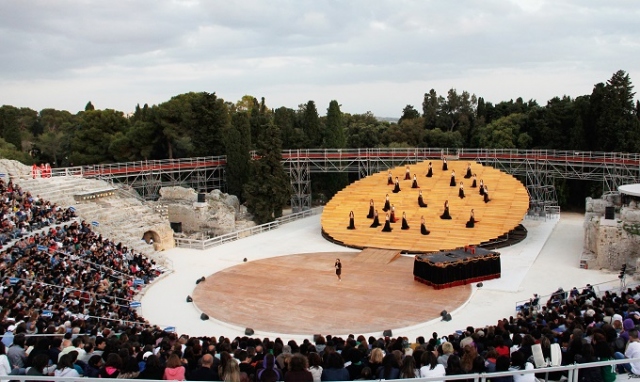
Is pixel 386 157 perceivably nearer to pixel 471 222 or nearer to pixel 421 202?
pixel 421 202

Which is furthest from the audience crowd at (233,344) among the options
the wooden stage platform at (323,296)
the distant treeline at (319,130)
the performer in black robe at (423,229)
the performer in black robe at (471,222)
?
the distant treeline at (319,130)

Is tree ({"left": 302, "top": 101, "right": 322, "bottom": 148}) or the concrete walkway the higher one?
tree ({"left": 302, "top": 101, "right": 322, "bottom": 148})

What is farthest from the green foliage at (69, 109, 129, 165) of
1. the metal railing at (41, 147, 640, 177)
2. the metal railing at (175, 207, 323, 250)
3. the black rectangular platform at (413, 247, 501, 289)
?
the black rectangular platform at (413, 247, 501, 289)

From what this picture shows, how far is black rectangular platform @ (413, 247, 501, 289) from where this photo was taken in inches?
1009

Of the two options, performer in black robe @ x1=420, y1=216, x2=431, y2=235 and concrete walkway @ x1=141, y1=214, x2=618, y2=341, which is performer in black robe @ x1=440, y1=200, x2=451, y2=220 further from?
concrete walkway @ x1=141, y1=214, x2=618, y2=341

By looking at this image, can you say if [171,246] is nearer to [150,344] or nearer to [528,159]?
[150,344]

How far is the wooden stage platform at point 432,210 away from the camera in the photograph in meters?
32.8

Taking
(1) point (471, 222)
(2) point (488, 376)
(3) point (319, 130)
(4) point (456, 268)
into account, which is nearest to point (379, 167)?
(3) point (319, 130)

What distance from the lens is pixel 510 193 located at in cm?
3741

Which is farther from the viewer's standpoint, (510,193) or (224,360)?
(510,193)

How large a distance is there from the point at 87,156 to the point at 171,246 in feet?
86.9

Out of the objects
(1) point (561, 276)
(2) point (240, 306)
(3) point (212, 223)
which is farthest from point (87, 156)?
(1) point (561, 276)

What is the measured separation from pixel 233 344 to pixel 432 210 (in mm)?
24824

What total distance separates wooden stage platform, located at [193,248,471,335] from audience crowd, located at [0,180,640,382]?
3.89 metres
